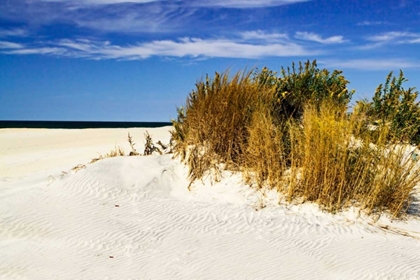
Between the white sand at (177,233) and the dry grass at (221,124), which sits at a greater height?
the dry grass at (221,124)

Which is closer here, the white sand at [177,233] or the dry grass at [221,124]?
the white sand at [177,233]

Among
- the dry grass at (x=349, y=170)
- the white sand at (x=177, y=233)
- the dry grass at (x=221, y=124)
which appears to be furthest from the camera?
the dry grass at (x=221, y=124)

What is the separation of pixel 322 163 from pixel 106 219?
9.65 ft

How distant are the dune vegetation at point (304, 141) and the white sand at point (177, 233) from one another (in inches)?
10.9

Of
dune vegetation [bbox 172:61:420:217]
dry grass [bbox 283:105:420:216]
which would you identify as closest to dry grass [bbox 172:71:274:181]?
dune vegetation [bbox 172:61:420:217]

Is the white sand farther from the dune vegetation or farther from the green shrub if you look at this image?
the green shrub

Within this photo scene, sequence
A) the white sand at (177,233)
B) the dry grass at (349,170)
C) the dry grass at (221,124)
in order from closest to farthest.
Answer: the white sand at (177,233)
the dry grass at (349,170)
the dry grass at (221,124)

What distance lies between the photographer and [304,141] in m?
6.10

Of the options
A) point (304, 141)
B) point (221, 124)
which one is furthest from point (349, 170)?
point (221, 124)

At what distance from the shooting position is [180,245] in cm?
484

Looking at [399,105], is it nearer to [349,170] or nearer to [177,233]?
[349,170]

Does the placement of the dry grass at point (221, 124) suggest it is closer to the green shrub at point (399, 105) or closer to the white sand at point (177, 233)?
the white sand at point (177, 233)

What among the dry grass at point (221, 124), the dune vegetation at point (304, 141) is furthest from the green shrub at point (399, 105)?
the dry grass at point (221, 124)

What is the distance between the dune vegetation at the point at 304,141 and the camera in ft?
18.6
